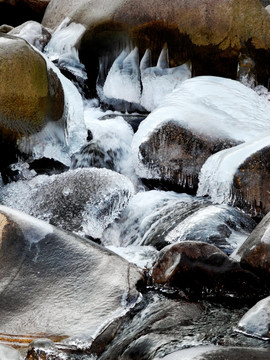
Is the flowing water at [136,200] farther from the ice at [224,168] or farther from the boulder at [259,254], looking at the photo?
the boulder at [259,254]

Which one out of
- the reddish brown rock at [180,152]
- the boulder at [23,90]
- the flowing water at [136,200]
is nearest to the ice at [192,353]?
the flowing water at [136,200]

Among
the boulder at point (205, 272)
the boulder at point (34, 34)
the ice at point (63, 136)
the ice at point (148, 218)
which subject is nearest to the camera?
the boulder at point (205, 272)

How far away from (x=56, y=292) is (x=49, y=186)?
2.44m

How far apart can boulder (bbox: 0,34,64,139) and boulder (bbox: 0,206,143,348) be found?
2394mm

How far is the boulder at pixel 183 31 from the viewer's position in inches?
328

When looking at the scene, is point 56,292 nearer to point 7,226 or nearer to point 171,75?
point 7,226

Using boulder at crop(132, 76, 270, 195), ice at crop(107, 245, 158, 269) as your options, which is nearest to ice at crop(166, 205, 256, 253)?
ice at crop(107, 245, 158, 269)

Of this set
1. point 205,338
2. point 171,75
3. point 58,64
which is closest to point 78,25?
point 58,64

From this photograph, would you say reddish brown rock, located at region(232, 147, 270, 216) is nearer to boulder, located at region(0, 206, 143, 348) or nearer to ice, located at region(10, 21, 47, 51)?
boulder, located at region(0, 206, 143, 348)

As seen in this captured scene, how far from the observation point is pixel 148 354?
106 inches

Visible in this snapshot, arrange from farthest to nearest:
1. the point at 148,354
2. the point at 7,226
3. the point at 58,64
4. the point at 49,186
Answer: the point at 58,64
the point at 49,186
the point at 7,226
the point at 148,354

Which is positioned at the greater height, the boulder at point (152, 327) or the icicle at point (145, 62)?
the boulder at point (152, 327)

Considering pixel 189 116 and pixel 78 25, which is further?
pixel 78 25

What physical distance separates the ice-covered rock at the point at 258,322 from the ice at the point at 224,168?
2.36m
